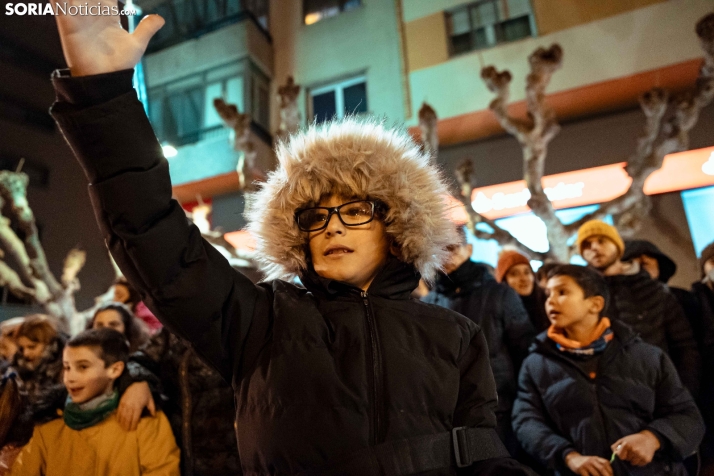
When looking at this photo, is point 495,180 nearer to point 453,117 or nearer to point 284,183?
point 453,117

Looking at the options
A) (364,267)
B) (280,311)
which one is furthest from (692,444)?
(280,311)

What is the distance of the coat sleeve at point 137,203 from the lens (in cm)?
96

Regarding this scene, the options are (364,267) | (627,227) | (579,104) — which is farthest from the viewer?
(579,104)

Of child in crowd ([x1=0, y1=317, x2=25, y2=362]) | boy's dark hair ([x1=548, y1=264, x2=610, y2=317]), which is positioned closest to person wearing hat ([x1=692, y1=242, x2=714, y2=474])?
boy's dark hair ([x1=548, y1=264, x2=610, y2=317])

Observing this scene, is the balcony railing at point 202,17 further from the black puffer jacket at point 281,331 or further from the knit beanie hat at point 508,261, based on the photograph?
the black puffer jacket at point 281,331

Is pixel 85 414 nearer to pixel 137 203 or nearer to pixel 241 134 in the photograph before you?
pixel 137 203

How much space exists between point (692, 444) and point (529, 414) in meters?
0.72

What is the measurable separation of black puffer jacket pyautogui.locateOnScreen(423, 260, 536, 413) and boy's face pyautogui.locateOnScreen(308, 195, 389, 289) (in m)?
1.40

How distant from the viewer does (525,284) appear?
3.84 metres

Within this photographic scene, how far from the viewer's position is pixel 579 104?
7648 millimetres

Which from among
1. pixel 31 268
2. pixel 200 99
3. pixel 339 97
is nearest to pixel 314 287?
pixel 31 268

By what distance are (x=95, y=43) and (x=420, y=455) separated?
1.24 meters

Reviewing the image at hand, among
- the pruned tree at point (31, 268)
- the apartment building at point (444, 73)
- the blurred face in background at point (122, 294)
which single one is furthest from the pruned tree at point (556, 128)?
the pruned tree at point (31, 268)

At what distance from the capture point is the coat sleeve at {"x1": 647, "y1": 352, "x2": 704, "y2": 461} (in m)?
2.14
